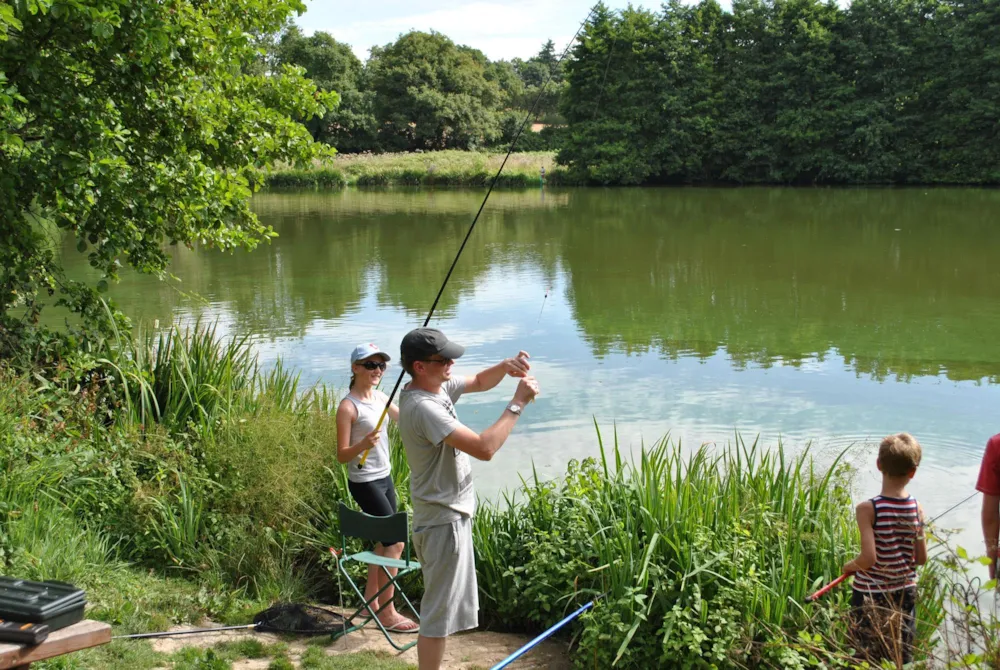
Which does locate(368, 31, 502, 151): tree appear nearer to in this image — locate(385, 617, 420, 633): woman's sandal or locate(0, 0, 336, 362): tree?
locate(0, 0, 336, 362): tree

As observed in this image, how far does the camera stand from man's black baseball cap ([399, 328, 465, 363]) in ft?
10.5

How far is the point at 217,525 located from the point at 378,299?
422 inches

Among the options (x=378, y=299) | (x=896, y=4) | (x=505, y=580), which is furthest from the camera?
(x=896, y=4)

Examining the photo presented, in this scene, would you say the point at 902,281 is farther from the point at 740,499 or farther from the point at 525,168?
the point at 525,168

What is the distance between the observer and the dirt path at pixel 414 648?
4012 millimetres

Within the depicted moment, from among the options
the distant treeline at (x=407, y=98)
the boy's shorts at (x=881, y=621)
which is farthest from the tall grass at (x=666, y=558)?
the distant treeline at (x=407, y=98)

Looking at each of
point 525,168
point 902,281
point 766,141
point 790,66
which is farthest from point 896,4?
point 902,281

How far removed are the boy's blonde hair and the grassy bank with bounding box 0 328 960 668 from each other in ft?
2.20

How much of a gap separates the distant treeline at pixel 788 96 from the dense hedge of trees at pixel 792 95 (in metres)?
0.07

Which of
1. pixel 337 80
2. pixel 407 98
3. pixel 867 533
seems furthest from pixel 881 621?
pixel 337 80

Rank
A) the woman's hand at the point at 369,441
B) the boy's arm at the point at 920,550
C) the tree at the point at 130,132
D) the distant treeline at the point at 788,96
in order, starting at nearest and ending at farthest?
the boy's arm at the point at 920,550
the woman's hand at the point at 369,441
the tree at the point at 130,132
the distant treeline at the point at 788,96

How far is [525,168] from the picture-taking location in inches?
1975

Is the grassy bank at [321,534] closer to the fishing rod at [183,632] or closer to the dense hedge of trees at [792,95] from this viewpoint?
the fishing rod at [183,632]

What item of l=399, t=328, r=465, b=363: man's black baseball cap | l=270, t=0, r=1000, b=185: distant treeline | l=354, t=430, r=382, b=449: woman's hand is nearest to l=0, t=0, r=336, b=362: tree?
l=354, t=430, r=382, b=449: woman's hand
